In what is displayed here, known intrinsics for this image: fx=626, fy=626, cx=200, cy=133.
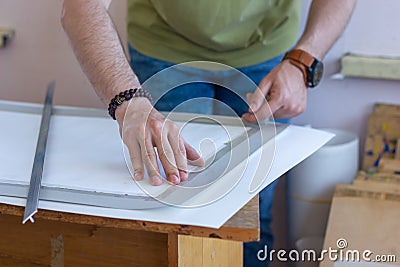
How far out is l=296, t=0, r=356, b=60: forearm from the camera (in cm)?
121

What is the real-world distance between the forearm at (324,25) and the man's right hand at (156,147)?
1.43 feet

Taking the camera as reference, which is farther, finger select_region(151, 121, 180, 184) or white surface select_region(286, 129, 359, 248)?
white surface select_region(286, 129, 359, 248)

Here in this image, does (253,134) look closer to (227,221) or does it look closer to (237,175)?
(237,175)

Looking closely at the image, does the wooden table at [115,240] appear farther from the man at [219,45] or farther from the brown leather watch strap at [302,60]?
the brown leather watch strap at [302,60]

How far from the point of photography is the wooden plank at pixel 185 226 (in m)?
0.72

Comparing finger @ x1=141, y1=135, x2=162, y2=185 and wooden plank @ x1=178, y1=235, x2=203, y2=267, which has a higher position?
finger @ x1=141, y1=135, x2=162, y2=185

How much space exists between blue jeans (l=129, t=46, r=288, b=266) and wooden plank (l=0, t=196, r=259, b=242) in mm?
484

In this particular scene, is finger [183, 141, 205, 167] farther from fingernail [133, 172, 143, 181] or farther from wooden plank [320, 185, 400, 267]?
wooden plank [320, 185, 400, 267]

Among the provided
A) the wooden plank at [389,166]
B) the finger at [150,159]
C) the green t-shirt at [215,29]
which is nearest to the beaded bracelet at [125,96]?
the finger at [150,159]

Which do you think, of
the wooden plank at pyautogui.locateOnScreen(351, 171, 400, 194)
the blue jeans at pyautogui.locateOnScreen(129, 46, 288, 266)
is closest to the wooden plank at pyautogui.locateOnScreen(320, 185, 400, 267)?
the wooden plank at pyautogui.locateOnScreen(351, 171, 400, 194)

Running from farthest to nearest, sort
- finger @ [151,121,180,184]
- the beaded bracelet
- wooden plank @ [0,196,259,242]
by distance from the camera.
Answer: the beaded bracelet
finger @ [151,121,180,184]
wooden plank @ [0,196,259,242]

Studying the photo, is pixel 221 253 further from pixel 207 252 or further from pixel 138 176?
pixel 138 176

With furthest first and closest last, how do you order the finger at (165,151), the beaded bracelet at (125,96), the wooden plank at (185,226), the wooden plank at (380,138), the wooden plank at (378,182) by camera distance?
the wooden plank at (380,138), the wooden plank at (378,182), the beaded bracelet at (125,96), the finger at (165,151), the wooden plank at (185,226)

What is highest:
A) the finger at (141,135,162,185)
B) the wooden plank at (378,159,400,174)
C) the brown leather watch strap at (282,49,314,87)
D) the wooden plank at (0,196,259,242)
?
the brown leather watch strap at (282,49,314,87)
